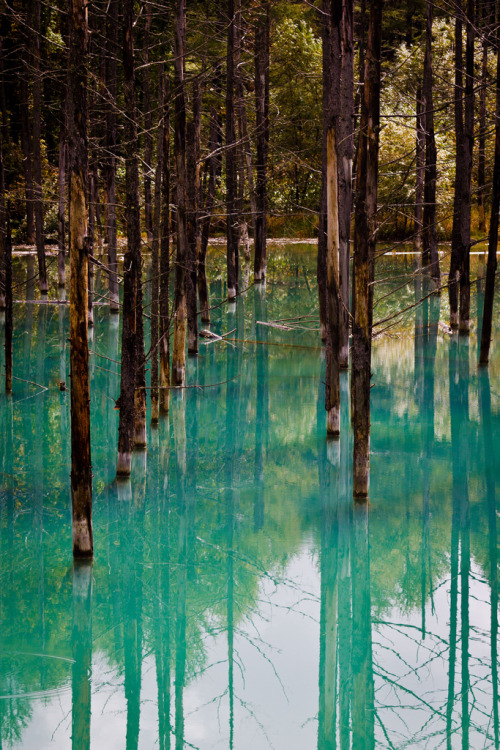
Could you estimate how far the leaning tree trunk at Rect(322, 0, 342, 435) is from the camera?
12.1 metres

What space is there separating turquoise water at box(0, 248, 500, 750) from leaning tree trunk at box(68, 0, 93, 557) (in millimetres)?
1383

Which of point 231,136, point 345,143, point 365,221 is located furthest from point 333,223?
point 231,136

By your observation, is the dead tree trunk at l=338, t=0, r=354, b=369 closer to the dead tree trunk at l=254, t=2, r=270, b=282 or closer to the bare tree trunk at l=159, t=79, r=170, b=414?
the bare tree trunk at l=159, t=79, r=170, b=414

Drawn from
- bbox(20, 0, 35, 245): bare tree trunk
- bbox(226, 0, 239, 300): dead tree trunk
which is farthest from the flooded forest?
bbox(20, 0, 35, 245): bare tree trunk

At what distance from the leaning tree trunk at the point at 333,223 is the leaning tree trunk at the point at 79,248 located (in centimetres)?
464

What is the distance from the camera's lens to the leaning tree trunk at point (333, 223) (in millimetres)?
12094

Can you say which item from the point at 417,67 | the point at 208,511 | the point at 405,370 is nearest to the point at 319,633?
the point at 208,511

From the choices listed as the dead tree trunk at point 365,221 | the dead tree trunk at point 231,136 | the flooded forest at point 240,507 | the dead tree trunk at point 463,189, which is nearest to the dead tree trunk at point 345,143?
the flooded forest at point 240,507

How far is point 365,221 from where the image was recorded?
9883 mm

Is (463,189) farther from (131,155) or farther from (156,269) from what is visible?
(131,155)

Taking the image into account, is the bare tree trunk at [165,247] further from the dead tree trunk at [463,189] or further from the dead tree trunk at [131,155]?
the dead tree trunk at [463,189]

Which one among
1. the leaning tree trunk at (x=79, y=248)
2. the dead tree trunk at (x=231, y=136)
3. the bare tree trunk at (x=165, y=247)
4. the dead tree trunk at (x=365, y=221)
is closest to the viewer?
the leaning tree trunk at (x=79, y=248)

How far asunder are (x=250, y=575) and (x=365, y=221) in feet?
12.7

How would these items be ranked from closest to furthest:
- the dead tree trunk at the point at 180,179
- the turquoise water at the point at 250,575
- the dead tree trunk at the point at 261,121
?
1. the turquoise water at the point at 250,575
2. the dead tree trunk at the point at 180,179
3. the dead tree trunk at the point at 261,121
